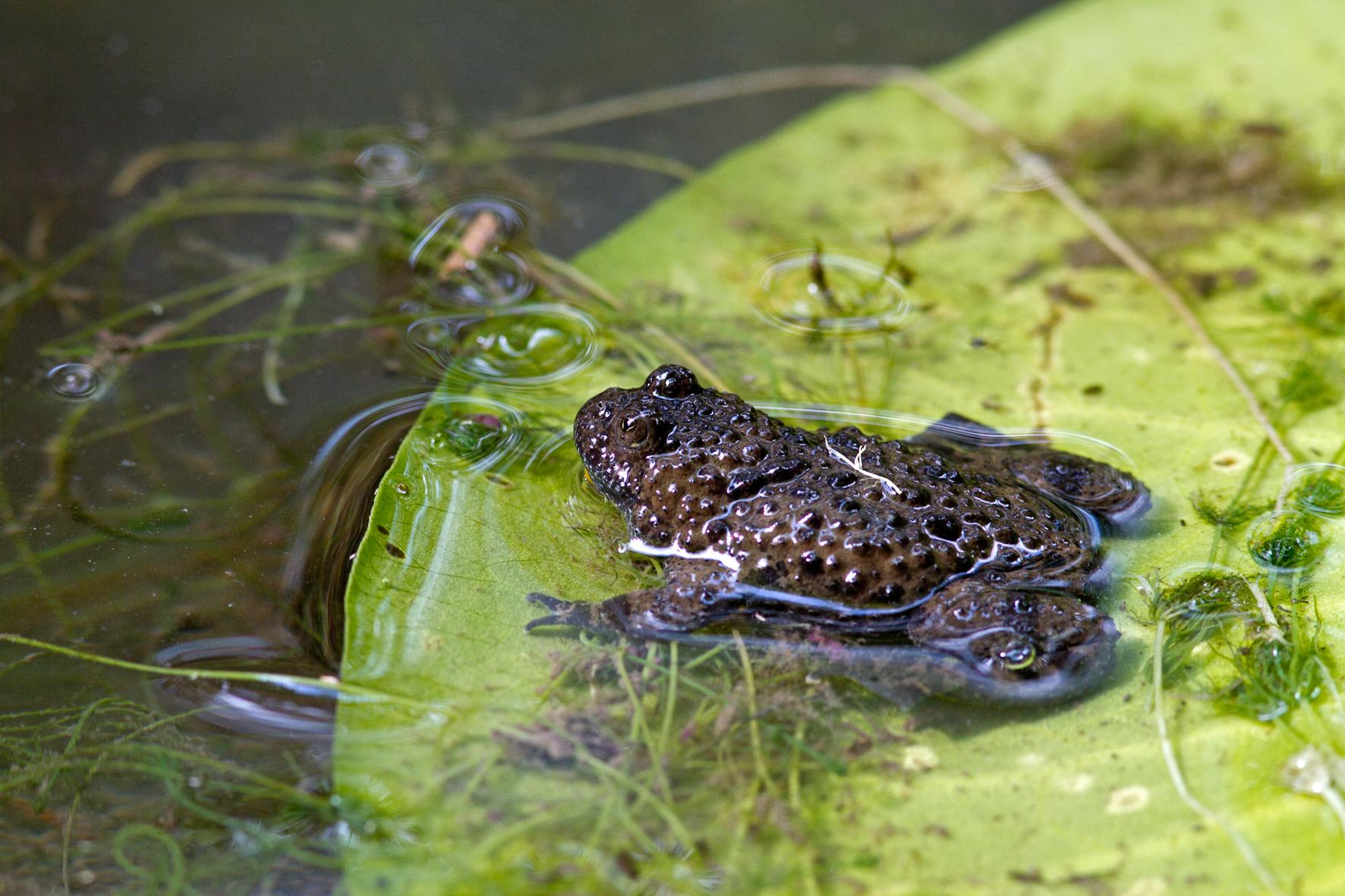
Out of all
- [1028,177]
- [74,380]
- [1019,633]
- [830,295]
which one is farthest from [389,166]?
[1019,633]

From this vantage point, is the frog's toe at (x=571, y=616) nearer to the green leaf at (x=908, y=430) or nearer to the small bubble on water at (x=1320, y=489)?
the green leaf at (x=908, y=430)

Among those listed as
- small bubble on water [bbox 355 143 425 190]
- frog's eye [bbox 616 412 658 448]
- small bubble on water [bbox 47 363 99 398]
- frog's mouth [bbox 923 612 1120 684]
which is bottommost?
frog's mouth [bbox 923 612 1120 684]

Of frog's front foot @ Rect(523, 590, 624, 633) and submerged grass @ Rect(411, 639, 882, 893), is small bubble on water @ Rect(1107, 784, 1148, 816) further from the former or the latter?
frog's front foot @ Rect(523, 590, 624, 633)

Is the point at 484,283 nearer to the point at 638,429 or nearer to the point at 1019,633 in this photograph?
the point at 638,429

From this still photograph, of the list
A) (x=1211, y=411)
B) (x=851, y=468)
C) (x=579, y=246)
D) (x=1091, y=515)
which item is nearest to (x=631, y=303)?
(x=579, y=246)

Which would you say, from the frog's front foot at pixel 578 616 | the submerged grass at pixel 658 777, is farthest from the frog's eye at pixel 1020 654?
the frog's front foot at pixel 578 616

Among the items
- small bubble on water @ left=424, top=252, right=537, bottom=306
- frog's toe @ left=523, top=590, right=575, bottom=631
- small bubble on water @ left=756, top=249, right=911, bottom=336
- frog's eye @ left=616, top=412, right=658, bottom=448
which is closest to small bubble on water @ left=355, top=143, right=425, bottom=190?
small bubble on water @ left=424, top=252, right=537, bottom=306
